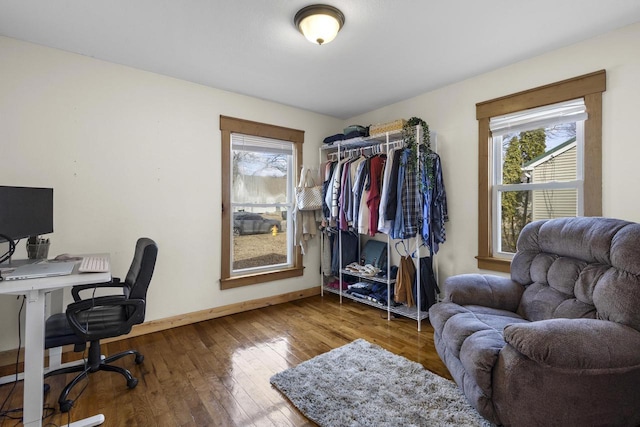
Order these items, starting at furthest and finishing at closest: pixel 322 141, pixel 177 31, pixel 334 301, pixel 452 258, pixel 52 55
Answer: pixel 322 141
pixel 334 301
pixel 452 258
pixel 52 55
pixel 177 31

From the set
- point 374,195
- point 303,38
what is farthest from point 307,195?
point 303,38

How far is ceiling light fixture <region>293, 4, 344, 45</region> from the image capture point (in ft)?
6.18

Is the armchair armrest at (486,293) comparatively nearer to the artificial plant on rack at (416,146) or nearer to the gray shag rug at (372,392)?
the gray shag rug at (372,392)

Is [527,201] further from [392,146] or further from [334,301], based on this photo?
[334,301]

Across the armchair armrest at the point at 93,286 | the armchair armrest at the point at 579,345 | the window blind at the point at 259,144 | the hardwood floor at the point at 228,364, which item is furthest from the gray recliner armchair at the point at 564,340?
the window blind at the point at 259,144

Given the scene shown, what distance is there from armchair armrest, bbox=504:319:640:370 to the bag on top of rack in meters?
2.57

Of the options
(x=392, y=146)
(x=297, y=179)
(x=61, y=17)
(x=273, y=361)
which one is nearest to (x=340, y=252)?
(x=297, y=179)

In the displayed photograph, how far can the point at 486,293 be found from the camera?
2104 mm

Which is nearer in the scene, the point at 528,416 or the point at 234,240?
the point at 528,416

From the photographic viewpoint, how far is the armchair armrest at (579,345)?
4.16 ft

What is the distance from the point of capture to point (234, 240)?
11.4ft

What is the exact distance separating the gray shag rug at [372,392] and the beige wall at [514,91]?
1417mm

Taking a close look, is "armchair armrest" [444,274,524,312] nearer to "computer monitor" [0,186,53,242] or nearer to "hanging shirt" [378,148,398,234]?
"hanging shirt" [378,148,398,234]

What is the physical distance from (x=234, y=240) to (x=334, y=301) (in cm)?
146
